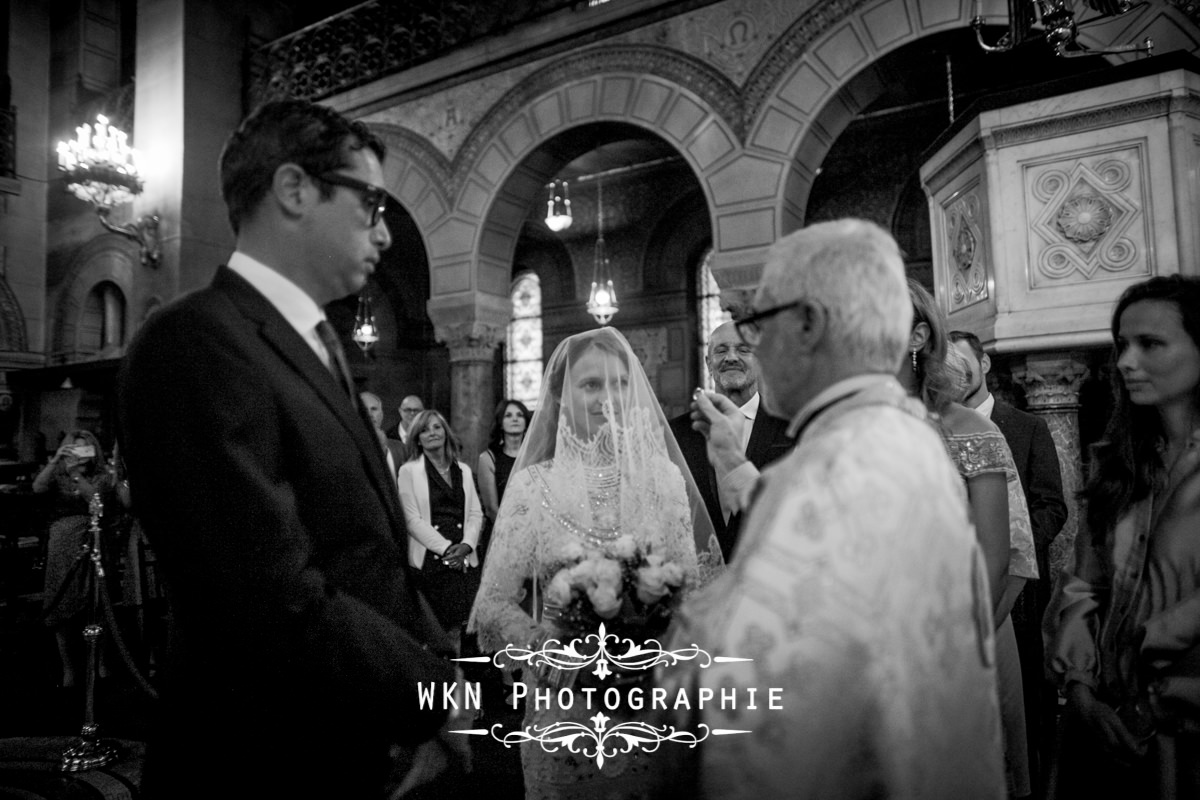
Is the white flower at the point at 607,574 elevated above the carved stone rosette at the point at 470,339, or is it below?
below

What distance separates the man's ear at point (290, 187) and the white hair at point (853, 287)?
775 millimetres

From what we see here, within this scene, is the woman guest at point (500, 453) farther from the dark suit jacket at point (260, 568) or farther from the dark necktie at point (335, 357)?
the dark suit jacket at point (260, 568)

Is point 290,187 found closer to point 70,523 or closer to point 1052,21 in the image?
point 1052,21

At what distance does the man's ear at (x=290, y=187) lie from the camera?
1.20 metres

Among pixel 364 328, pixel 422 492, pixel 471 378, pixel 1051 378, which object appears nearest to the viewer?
pixel 1051 378

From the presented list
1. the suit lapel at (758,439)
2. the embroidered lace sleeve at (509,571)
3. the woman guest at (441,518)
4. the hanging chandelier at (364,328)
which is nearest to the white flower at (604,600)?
the embroidered lace sleeve at (509,571)

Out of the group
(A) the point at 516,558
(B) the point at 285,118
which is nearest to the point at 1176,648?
(A) the point at 516,558

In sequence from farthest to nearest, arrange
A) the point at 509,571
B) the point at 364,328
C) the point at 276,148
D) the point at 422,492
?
1. the point at 364,328
2. the point at 422,492
3. the point at 509,571
4. the point at 276,148

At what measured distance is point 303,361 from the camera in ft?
3.78

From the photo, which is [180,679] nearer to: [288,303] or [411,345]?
[288,303]

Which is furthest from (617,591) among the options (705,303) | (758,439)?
(705,303)

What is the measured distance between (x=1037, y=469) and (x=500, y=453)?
3.53m

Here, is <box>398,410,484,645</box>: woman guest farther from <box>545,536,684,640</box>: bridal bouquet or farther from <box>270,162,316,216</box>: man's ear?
<box>270,162,316,216</box>: man's ear

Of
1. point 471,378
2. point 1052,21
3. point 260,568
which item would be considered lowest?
point 260,568
